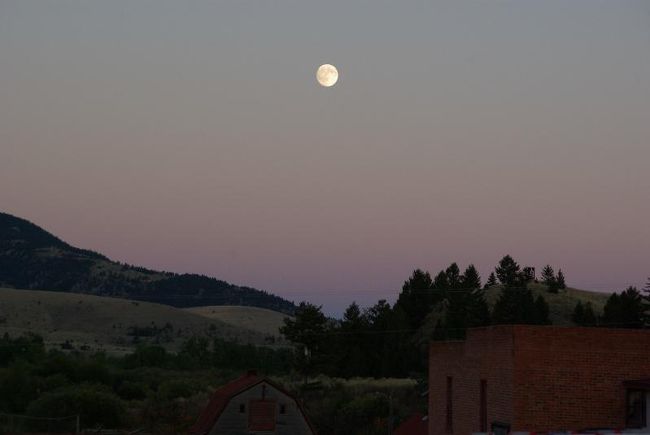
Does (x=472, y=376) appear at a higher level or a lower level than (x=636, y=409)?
higher

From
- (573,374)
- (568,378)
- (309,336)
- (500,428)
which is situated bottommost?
(500,428)

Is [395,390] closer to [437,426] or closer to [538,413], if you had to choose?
[437,426]

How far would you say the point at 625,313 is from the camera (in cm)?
9244

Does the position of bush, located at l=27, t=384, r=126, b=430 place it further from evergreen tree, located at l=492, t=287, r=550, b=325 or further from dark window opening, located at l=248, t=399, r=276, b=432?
evergreen tree, located at l=492, t=287, r=550, b=325

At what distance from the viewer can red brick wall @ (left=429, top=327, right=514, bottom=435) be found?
115 feet

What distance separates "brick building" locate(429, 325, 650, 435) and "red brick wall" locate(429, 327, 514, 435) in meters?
0.06

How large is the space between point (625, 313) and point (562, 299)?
3821 cm

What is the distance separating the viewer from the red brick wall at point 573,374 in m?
34.3

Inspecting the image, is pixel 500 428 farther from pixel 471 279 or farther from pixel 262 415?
pixel 471 279

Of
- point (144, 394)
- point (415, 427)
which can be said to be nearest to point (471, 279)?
point (144, 394)

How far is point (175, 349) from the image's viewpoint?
174375mm

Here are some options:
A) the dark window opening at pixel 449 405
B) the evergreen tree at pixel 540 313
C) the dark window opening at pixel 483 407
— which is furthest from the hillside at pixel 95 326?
the dark window opening at pixel 483 407

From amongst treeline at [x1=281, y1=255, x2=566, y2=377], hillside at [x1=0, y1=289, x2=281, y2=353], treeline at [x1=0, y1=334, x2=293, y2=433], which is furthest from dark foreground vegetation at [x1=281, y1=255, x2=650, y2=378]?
hillside at [x1=0, y1=289, x2=281, y2=353]

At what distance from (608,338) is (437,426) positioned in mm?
9900
